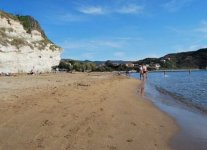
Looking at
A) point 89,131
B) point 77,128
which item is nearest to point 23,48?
point 77,128

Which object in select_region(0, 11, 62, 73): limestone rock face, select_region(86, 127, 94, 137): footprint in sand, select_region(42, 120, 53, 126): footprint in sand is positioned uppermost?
select_region(0, 11, 62, 73): limestone rock face

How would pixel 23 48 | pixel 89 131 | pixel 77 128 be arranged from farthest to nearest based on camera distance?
pixel 23 48 → pixel 77 128 → pixel 89 131

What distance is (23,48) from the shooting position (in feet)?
184

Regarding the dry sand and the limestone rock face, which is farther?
the limestone rock face

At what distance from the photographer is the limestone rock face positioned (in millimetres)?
50844

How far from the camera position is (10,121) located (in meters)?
10.4

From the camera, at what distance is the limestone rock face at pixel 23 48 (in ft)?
167

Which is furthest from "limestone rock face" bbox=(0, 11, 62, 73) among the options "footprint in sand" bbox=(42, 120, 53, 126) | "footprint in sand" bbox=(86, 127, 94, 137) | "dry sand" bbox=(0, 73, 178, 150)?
"footprint in sand" bbox=(86, 127, 94, 137)

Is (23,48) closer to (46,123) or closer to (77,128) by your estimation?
(46,123)

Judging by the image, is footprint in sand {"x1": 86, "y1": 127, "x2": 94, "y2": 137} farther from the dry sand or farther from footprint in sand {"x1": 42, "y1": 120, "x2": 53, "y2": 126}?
footprint in sand {"x1": 42, "y1": 120, "x2": 53, "y2": 126}

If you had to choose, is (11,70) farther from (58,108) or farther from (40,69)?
(58,108)

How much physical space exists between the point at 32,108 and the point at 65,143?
206 inches

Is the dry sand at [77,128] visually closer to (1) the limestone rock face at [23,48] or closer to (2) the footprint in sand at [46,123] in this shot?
(2) the footprint in sand at [46,123]

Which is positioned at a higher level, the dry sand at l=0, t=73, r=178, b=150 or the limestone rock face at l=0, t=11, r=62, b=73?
the limestone rock face at l=0, t=11, r=62, b=73
